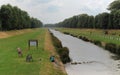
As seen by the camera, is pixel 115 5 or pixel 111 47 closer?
pixel 111 47

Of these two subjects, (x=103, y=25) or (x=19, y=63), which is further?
(x=103, y=25)

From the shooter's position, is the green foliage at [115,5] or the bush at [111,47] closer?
the bush at [111,47]

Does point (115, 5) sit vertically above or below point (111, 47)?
above

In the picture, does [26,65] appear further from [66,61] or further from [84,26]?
[84,26]

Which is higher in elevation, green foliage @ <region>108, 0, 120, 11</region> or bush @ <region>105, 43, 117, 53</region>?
green foliage @ <region>108, 0, 120, 11</region>

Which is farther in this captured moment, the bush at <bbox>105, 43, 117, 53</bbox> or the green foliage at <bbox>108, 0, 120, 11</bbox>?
the green foliage at <bbox>108, 0, 120, 11</bbox>

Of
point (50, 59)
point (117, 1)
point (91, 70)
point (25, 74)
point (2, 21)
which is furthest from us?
point (117, 1)

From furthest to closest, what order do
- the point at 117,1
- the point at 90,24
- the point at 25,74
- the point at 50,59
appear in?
the point at 90,24
the point at 117,1
the point at 50,59
the point at 25,74

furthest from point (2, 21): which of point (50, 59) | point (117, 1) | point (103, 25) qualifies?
point (50, 59)

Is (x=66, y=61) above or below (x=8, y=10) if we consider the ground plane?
below

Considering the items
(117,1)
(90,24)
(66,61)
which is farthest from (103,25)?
(66,61)

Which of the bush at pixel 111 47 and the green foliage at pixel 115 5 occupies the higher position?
the green foliage at pixel 115 5
